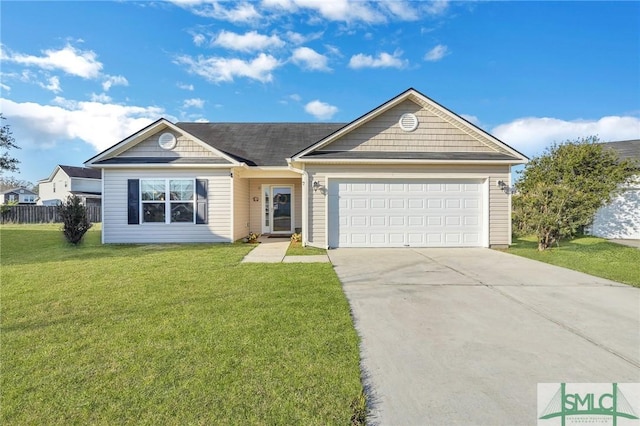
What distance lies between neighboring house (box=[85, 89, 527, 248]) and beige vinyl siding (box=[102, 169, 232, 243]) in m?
0.04

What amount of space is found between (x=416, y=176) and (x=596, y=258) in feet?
17.6

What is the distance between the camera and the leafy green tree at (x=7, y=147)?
60.5ft

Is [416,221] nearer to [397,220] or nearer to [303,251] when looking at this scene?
[397,220]

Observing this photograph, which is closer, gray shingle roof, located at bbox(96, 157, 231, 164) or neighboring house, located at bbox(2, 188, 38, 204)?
gray shingle roof, located at bbox(96, 157, 231, 164)

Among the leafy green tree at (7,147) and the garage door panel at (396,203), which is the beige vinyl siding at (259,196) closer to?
the garage door panel at (396,203)

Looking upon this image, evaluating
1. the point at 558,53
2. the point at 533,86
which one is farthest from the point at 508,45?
the point at 533,86

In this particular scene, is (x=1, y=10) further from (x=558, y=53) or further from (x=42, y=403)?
(x=558, y=53)

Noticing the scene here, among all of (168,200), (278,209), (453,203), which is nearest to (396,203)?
(453,203)

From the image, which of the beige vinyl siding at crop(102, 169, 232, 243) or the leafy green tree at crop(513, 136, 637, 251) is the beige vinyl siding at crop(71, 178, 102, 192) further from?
the leafy green tree at crop(513, 136, 637, 251)

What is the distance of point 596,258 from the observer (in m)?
8.43

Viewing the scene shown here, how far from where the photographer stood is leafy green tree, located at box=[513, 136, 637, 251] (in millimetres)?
9891

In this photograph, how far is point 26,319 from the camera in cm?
397

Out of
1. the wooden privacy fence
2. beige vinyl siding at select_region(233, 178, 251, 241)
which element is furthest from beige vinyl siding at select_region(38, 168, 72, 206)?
beige vinyl siding at select_region(233, 178, 251, 241)

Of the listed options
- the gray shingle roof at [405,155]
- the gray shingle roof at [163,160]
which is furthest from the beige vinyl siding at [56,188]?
the gray shingle roof at [405,155]
